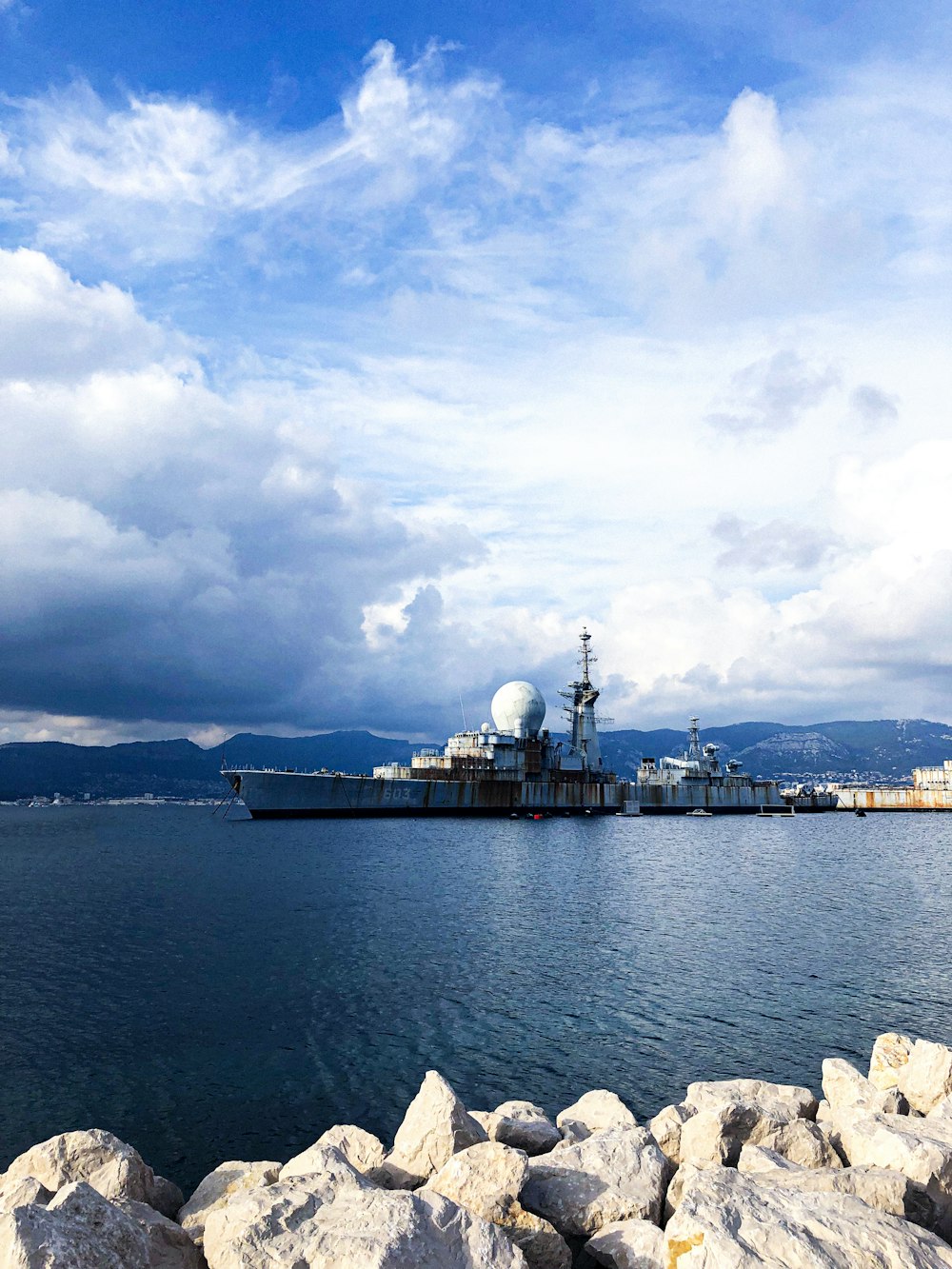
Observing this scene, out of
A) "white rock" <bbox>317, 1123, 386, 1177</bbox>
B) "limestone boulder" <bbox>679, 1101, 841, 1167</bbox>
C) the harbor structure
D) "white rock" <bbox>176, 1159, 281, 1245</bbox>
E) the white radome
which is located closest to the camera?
"white rock" <bbox>176, 1159, 281, 1245</bbox>

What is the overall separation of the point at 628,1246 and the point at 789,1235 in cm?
176

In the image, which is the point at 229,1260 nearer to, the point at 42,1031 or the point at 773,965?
the point at 42,1031

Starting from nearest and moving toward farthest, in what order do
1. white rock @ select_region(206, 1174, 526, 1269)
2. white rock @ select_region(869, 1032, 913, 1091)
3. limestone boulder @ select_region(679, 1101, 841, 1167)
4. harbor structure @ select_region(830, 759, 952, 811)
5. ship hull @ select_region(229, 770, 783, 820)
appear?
1. white rock @ select_region(206, 1174, 526, 1269)
2. limestone boulder @ select_region(679, 1101, 841, 1167)
3. white rock @ select_region(869, 1032, 913, 1091)
4. ship hull @ select_region(229, 770, 783, 820)
5. harbor structure @ select_region(830, 759, 952, 811)

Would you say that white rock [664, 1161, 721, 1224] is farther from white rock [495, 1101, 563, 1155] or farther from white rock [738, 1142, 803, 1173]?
white rock [495, 1101, 563, 1155]

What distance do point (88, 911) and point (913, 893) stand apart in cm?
4185

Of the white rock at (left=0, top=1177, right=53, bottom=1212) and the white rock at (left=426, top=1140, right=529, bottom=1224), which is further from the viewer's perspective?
the white rock at (left=426, top=1140, right=529, bottom=1224)

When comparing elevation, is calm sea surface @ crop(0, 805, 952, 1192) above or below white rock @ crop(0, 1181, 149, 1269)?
below

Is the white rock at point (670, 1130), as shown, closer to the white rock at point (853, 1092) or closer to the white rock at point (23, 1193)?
the white rock at point (853, 1092)

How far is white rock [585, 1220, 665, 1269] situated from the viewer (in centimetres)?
793

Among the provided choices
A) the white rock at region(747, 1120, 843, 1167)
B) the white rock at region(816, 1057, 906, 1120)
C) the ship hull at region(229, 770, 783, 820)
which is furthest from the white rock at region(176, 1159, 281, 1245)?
the ship hull at region(229, 770, 783, 820)

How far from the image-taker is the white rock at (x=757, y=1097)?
11.7 m

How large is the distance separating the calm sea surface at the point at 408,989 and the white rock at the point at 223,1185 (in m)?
3.66

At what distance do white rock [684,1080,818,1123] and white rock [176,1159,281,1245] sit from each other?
5.93 metres

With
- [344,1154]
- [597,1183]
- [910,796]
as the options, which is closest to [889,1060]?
[597,1183]
